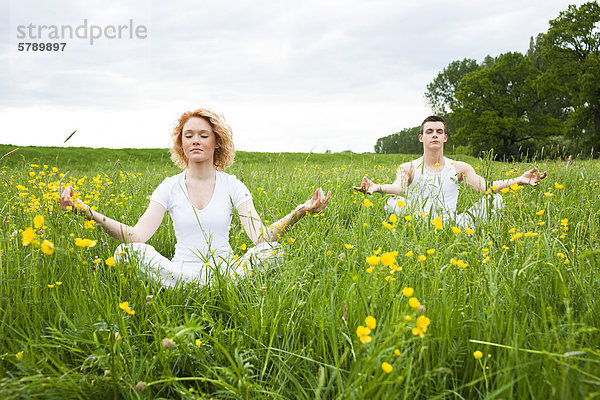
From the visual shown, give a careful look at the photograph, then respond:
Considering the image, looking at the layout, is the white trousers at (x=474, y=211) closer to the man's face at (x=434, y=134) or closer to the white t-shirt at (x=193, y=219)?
the man's face at (x=434, y=134)

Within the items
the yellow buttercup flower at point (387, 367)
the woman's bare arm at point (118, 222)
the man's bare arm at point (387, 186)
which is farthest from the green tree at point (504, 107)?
the yellow buttercup flower at point (387, 367)

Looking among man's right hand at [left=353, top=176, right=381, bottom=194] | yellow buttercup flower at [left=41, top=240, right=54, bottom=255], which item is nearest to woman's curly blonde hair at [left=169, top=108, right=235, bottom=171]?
man's right hand at [left=353, top=176, right=381, bottom=194]

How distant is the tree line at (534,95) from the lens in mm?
28281

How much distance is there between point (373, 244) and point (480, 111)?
37.1 meters

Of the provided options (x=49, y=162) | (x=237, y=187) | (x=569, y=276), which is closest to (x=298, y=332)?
(x=569, y=276)

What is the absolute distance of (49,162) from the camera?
48.1ft

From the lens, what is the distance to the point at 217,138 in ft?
11.6

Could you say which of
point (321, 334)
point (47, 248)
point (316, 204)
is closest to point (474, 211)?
point (316, 204)

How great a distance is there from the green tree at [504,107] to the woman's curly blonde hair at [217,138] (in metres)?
35.3

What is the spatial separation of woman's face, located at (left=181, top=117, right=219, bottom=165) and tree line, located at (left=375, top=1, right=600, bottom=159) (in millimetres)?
19067

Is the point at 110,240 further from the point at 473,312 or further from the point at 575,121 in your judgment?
the point at 575,121

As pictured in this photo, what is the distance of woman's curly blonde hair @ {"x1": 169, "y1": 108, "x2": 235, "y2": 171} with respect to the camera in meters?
3.36

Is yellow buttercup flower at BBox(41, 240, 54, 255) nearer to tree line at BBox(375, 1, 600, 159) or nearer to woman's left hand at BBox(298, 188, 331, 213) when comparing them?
woman's left hand at BBox(298, 188, 331, 213)

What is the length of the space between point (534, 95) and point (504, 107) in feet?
11.1
